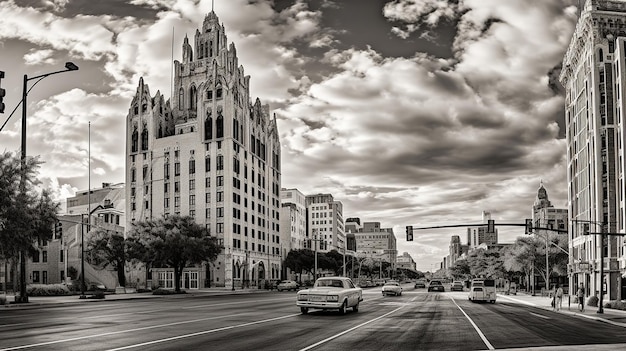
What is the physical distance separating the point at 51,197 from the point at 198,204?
214 feet

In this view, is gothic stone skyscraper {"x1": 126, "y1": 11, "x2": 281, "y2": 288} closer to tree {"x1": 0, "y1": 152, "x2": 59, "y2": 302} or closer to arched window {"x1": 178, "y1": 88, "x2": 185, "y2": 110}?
arched window {"x1": 178, "y1": 88, "x2": 185, "y2": 110}

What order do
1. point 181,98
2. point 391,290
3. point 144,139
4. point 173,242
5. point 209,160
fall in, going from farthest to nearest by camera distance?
point 181,98 < point 144,139 < point 209,160 < point 173,242 < point 391,290

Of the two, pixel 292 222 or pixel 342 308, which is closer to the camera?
pixel 342 308

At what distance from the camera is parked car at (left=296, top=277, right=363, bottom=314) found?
31.5 m

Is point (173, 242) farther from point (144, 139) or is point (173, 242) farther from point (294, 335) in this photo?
point (294, 335)

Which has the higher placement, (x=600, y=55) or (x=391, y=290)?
(x=600, y=55)

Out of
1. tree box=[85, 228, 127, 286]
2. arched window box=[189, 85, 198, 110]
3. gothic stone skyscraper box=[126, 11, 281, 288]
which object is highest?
arched window box=[189, 85, 198, 110]

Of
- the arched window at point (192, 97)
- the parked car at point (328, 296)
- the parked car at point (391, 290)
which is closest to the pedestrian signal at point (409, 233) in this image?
the parked car at point (391, 290)

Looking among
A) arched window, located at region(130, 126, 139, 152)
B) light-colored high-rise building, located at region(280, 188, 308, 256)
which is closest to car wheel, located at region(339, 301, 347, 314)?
arched window, located at region(130, 126, 139, 152)

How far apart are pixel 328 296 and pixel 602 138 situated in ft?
200

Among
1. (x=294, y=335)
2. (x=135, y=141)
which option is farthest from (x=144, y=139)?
(x=294, y=335)

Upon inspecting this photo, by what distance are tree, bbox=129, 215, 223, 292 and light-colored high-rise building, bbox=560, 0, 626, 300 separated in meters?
49.4

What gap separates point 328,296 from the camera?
31.5 m

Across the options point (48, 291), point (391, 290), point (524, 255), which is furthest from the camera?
point (524, 255)
